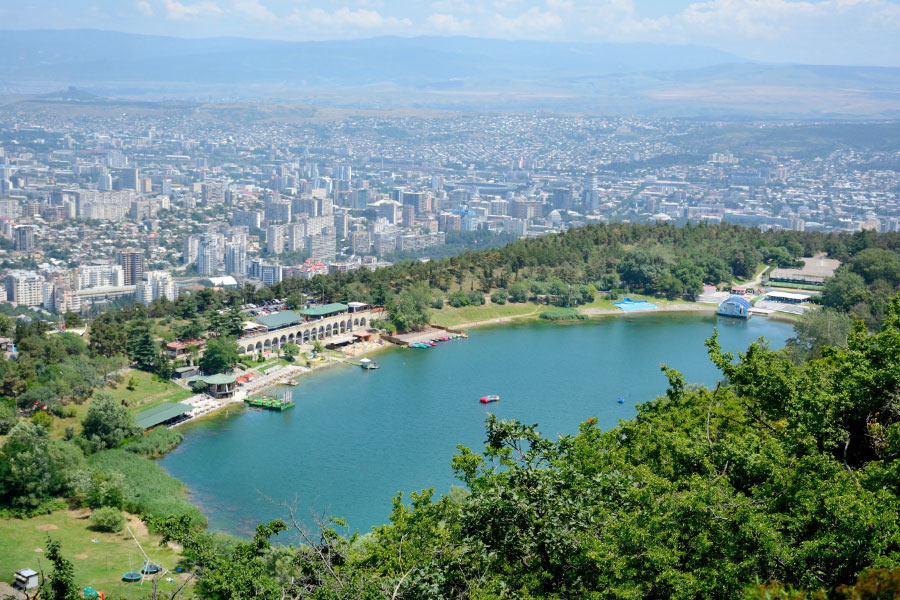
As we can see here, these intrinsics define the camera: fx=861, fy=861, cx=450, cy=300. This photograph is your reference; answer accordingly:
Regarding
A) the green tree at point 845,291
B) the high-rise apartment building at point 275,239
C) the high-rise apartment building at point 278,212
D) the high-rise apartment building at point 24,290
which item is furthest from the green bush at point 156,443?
the high-rise apartment building at point 278,212

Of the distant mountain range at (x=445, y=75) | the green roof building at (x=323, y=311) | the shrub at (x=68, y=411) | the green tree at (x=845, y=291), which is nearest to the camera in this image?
the shrub at (x=68, y=411)

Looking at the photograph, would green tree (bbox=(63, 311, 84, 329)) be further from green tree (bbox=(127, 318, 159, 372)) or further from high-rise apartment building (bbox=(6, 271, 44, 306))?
high-rise apartment building (bbox=(6, 271, 44, 306))

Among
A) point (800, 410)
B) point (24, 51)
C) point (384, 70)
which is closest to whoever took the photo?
point (800, 410)

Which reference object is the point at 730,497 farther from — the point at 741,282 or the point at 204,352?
the point at 741,282

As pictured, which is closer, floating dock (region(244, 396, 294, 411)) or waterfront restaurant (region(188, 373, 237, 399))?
floating dock (region(244, 396, 294, 411))

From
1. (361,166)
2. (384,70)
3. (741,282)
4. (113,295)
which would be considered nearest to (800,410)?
(741,282)

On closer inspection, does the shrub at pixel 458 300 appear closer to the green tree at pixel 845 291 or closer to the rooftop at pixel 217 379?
the rooftop at pixel 217 379

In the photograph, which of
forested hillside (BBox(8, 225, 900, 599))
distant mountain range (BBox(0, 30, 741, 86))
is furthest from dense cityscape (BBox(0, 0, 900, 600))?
distant mountain range (BBox(0, 30, 741, 86))
